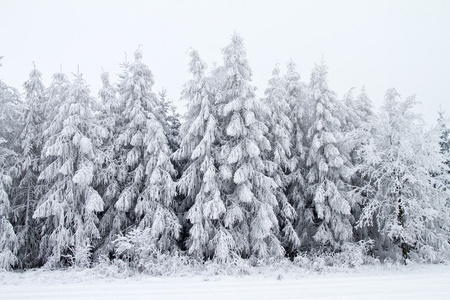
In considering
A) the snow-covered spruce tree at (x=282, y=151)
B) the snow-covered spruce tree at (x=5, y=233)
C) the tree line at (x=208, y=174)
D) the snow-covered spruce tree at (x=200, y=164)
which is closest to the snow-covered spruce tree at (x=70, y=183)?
the tree line at (x=208, y=174)

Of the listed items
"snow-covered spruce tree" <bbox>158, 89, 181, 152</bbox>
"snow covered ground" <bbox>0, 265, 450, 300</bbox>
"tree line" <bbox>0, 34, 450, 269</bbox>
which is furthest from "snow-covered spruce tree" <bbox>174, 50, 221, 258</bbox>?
"snow covered ground" <bbox>0, 265, 450, 300</bbox>

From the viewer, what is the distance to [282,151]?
17.5 meters

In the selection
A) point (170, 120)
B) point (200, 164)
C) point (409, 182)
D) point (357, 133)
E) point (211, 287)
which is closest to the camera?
point (211, 287)

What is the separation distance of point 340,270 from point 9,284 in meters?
14.4

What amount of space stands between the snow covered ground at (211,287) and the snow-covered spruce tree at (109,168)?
3888 millimetres

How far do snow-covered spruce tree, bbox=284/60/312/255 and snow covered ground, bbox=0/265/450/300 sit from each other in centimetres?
555

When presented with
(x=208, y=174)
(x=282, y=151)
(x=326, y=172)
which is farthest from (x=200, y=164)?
(x=326, y=172)

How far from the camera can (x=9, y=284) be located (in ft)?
36.2

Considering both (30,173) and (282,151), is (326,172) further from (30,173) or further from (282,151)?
(30,173)

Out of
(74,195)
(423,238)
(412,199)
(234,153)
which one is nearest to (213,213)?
(234,153)

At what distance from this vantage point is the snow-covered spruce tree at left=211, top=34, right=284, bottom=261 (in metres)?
15.1

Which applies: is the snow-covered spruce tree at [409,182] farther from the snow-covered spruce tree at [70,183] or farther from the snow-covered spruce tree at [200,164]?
the snow-covered spruce tree at [70,183]

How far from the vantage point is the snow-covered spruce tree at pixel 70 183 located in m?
15.0

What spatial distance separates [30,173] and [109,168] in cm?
498
